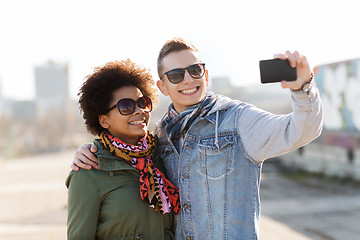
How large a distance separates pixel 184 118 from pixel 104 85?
59 cm

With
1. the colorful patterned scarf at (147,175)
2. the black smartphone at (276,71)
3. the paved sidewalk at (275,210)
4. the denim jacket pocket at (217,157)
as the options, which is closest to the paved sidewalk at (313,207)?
the paved sidewalk at (275,210)

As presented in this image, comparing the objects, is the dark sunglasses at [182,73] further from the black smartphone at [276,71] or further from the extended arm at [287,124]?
the black smartphone at [276,71]

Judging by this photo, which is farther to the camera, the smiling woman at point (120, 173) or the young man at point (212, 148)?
the smiling woman at point (120, 173)

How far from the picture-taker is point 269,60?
179cm

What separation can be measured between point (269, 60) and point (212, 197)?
899mm

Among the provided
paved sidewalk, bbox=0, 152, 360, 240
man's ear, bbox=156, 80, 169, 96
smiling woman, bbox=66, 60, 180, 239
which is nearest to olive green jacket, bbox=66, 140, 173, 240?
smiling woman, bbox=66, 60, 180, 239

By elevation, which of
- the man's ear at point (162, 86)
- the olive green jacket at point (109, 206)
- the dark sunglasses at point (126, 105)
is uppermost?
the man's ear at point (162, 86)

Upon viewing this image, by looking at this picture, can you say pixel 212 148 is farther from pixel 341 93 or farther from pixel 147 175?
pixel 341 93

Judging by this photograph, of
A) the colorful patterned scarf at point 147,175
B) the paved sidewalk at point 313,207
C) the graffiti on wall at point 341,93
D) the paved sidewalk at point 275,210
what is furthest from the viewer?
the graffiti on wall at point 341,93

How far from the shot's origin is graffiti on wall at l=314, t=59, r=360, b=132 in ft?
45.6

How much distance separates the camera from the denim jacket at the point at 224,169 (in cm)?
214

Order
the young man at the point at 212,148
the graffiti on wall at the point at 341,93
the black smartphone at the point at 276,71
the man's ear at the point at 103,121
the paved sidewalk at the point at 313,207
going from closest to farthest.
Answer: the black smartphone at the point at 276,71 → the young man at the point at 212,148 → the man's ear at the point at 103,121 → the paved sidewalk at the point at 313,207 → the graffiti on wall at the point at 341,93

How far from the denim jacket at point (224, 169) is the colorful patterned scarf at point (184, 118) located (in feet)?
0.15

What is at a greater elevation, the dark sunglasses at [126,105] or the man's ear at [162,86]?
the man's ear at [162,86]
